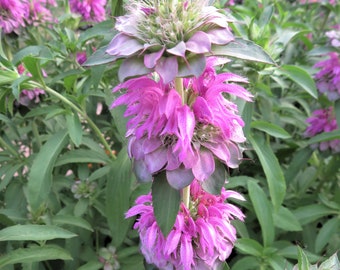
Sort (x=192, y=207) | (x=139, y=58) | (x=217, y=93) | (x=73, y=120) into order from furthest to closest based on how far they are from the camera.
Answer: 1. (x=73, y=120)
2. (x=192, y=207)
3. (x=217, y=93)
4. (x=139, y=58)

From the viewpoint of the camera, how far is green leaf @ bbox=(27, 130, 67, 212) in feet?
3.92

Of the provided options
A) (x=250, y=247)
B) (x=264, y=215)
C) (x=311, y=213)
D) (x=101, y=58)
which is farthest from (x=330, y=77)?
(x=101, y=58)

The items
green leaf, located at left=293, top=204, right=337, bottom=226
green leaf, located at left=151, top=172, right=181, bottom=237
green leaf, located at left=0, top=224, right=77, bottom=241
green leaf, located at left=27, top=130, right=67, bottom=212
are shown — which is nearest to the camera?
green leaf, located at left=151, top=172, right=181, bottom=237

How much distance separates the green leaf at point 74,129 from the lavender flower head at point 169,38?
1.94 ft

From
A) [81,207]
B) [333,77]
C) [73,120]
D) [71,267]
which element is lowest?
[71,267]

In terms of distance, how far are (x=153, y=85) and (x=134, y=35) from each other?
0.34 ft

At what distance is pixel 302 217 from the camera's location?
4.75ft

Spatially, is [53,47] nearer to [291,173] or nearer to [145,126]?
[145,126]

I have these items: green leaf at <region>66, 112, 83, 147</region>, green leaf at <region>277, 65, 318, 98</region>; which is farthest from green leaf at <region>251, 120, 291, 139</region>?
green leaf at <region>66, 112, 83, 147</region>

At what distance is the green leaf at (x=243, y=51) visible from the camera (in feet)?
2.12

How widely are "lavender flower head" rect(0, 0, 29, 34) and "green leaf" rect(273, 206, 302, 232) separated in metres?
1.28

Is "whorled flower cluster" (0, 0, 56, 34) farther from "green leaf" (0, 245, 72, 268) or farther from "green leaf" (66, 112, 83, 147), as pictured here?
"green leaf" (0, 245, 72, 268)

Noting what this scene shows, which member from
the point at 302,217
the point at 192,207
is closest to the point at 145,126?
the point at 192,207

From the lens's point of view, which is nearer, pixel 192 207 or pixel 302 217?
pixel 192 207
